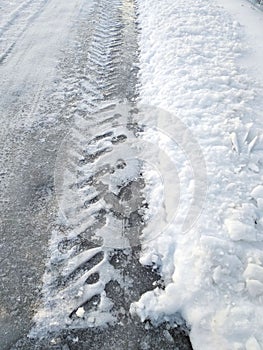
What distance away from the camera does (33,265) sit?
2.99 meters

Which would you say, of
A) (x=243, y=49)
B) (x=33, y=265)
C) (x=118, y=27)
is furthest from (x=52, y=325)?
(x=118, y=27)

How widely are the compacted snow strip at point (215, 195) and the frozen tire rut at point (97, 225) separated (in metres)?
0.17

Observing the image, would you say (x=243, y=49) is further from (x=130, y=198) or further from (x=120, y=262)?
(x=120, y=262)

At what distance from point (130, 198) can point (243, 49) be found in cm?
374

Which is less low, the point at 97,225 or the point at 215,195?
the point at 215,195

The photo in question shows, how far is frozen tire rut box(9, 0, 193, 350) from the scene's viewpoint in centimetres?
258

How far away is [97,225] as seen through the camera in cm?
334

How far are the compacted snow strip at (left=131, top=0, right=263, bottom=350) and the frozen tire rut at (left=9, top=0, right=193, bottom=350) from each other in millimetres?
166

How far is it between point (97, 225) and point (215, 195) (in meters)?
1.20

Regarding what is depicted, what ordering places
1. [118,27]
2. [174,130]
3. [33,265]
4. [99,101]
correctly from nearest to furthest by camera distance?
[33,265] < [174,130] < [99,101] < [118,27]

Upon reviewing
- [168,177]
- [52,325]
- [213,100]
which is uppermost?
[213,100]

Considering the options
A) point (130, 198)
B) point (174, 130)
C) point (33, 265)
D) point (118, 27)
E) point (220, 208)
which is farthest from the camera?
point (118, 27)

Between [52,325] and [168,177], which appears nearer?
[52,325]

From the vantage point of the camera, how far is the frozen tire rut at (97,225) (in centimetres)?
258
